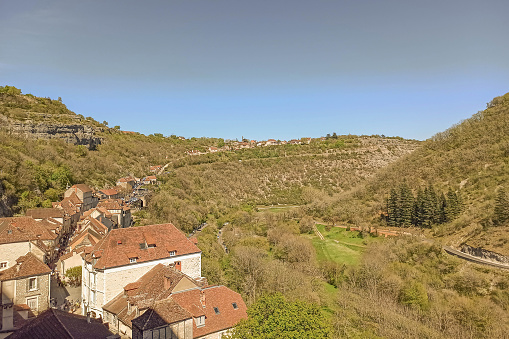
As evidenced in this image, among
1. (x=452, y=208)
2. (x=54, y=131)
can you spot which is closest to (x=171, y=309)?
(x=452, y=208)

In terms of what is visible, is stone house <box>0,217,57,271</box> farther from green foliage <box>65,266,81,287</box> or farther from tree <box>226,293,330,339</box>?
tree <box>226,293,330,339</box>

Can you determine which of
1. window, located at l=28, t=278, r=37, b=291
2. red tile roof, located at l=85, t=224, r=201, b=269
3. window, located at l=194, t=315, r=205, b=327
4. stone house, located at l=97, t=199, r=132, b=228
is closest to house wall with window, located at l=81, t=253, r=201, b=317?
red tile roof, located at l=85, t=224, r=201, b=269

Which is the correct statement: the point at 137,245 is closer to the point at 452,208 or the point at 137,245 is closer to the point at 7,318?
the point at 7,318

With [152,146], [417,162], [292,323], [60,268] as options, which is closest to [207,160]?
[152,146]

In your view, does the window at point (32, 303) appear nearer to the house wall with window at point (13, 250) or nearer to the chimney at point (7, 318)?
the chimney at point (7, 318)

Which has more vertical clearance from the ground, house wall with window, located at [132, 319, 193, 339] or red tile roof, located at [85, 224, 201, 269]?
red tile roof, located at [85, 224, 201, 269]

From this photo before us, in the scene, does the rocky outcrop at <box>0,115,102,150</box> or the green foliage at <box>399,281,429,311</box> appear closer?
the green foliage at <box>399,281,429,311</box>

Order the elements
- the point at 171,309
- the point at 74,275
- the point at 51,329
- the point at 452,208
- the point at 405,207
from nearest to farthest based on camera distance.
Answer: the point at 51,329 < the point at 171,309 < the point at 74,275 < the point at 452,208 < the point at 405,207
